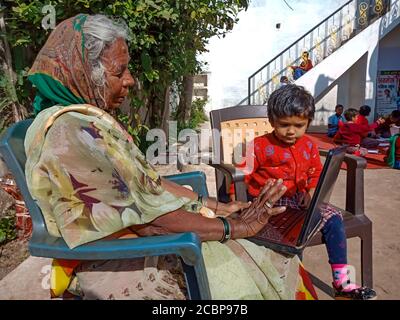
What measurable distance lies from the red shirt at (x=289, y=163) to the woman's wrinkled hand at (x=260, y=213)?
0.74m

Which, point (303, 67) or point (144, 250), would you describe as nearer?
point (144, 250)

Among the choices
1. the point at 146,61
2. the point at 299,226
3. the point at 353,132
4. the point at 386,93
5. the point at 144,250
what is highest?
the point at 386,93

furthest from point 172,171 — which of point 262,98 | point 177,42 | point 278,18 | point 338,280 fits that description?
point 278,18

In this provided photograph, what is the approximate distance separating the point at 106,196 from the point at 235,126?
6.29 ft

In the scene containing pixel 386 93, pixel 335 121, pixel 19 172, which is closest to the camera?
pixel 19 172

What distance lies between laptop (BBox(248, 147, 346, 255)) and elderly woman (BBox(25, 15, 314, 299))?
0.05 meters

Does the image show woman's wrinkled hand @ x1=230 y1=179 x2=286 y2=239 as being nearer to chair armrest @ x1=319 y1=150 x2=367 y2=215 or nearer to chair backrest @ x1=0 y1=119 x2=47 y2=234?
chair backrest @ x1=0 y1=119 x2=47 y2=234

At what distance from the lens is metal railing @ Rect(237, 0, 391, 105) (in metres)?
9.48

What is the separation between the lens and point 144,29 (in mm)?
3492

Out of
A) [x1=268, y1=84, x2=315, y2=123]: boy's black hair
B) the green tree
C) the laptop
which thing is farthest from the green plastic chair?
the green tree

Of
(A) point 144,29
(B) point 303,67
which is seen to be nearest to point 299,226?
(A) point 144,29

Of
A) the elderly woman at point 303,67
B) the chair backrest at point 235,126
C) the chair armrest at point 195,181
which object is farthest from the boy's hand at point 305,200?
the elderly woman at point 303,67

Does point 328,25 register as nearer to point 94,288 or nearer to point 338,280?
point 338,280

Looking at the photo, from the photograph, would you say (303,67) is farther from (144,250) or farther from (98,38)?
(144,250)
